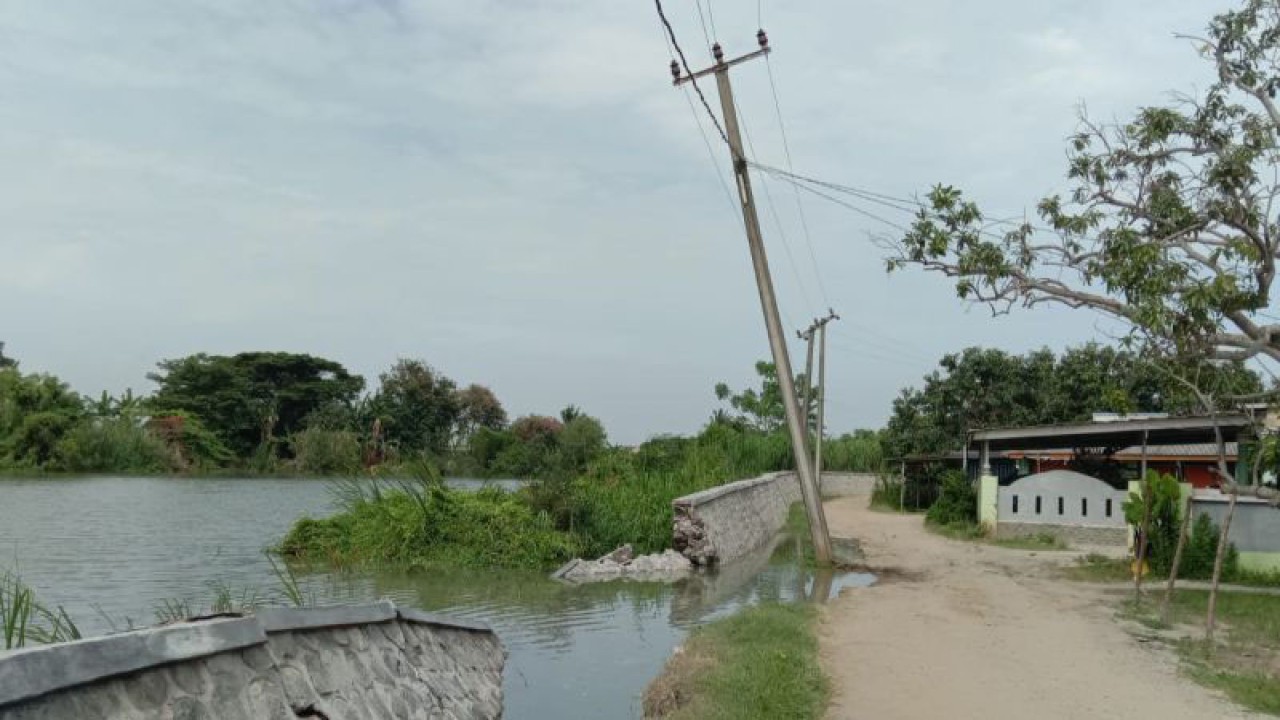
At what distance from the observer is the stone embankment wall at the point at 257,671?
3488 millimetres

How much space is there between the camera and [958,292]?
9953 millimetres

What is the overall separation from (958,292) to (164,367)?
6319 cm

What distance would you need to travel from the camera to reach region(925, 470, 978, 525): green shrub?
25.0 meters

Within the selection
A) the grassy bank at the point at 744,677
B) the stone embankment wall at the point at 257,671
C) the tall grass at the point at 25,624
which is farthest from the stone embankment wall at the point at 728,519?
the tall grass at the point at 25,624

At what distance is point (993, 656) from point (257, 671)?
788 centimetres

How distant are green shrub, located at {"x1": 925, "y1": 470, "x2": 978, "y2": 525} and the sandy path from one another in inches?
306

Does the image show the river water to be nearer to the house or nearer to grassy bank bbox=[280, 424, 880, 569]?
grassy bank bbox=[280, 424, 880, 569]

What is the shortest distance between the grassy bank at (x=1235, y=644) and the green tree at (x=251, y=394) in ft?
176

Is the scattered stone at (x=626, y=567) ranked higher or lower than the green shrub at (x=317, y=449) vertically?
lower

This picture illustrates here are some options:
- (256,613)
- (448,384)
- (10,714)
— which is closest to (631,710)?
(256,613)

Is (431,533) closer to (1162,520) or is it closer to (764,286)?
Result: (764,286)

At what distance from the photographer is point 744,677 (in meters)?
8.27

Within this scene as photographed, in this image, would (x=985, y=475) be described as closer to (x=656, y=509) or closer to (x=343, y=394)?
(x=656, y=509)

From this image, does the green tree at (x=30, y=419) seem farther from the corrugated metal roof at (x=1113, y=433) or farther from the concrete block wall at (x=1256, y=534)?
the concrete block wall at (x=1256, y=534)
